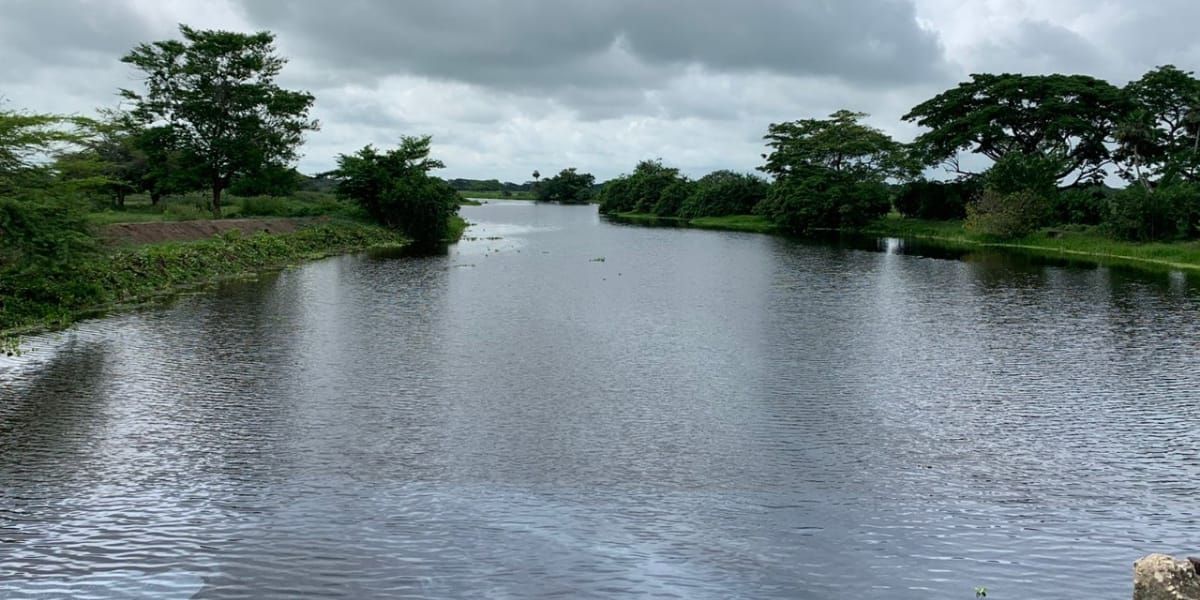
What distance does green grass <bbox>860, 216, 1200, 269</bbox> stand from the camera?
56312 mm

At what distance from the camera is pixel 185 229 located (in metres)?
45.8

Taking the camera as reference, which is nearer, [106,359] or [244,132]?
[106,359]

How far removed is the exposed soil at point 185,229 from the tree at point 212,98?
456 cm

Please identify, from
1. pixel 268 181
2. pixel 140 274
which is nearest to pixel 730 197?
pixel 268 181

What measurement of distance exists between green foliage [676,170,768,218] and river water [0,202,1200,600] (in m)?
94.9

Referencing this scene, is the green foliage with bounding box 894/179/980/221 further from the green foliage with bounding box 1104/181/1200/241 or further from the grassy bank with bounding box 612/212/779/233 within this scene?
the green foliage with bounding box 1104/181/1200/241

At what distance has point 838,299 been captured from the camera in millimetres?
35750

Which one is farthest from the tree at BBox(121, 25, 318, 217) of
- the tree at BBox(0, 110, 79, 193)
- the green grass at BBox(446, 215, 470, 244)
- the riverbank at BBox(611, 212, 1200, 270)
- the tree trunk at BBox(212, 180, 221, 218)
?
the riverbank at BBox(611, 212, 1200, 270)

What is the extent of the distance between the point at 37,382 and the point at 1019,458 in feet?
62.0

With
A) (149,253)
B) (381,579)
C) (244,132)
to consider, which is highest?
(244,132)

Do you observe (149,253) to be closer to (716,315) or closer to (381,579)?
(716,315)

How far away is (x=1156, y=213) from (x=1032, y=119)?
76.9 feet

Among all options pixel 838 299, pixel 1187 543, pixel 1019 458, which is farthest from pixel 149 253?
Result: pixel 1187 543

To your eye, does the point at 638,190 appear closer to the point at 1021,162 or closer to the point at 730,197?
the point at 730,197
